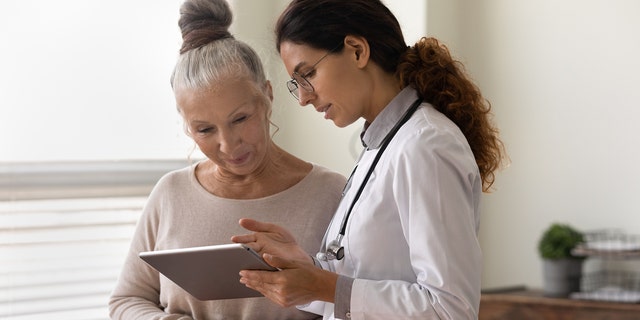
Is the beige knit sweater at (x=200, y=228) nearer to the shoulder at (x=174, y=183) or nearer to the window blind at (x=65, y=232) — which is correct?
the shoulder at (x=174, y=183)

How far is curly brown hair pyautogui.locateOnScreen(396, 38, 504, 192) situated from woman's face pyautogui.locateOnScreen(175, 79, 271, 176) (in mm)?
508

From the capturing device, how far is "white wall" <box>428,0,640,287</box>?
4.07m

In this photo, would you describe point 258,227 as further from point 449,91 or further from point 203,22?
point 203,22

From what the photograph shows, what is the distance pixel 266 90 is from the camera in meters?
2.23

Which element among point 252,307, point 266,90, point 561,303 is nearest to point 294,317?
point 252,307

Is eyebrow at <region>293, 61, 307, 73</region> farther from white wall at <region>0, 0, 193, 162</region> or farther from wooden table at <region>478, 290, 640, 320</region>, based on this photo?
wooden table at <region>478, 290, 640, 320</region>

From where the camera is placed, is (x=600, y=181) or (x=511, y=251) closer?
(x=600, y=181)

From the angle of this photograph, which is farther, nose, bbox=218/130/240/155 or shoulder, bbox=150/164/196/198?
shoulder, bbox=150/164/196/198

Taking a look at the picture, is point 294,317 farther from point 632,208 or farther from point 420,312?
point 632,208

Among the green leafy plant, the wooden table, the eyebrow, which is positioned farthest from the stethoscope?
the green leafy plant

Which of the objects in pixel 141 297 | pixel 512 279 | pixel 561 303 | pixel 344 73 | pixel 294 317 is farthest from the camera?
pixel 512 279

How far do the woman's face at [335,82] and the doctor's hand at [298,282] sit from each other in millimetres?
335

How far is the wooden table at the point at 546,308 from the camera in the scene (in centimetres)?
367

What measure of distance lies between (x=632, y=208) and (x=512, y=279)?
2.47 ft
